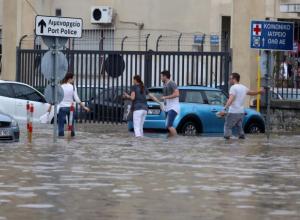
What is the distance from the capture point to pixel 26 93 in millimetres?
31094

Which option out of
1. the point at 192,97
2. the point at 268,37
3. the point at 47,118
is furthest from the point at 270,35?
the point at 47,118

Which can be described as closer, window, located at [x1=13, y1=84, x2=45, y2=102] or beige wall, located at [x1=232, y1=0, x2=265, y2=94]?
window, located at [x1=13, y1=84, x2=45, y2=102]

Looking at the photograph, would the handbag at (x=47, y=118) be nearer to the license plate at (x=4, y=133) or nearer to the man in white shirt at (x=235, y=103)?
the man in white shirt at (x=235, y=103)

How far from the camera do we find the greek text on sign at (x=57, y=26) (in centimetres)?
2381

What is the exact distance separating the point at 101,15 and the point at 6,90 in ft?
49.1

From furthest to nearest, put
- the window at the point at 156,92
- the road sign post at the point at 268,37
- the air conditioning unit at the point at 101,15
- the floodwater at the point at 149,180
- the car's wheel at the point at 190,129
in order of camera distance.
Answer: the air conditioning unit at the point at 101,15 < the window at the point at 156,92 < the car's wheel at the point at 190,129 < the road sign post at the point at 268,37 < the floodwater at the point at 149,180

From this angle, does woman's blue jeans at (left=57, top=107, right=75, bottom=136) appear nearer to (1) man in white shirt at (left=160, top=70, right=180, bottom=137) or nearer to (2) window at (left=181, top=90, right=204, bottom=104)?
(1) man in white shirt at (left=160, top=70, right=180, bottom=137)

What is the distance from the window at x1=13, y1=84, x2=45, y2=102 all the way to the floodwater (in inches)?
240

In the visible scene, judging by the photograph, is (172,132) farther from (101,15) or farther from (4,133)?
(101,15)

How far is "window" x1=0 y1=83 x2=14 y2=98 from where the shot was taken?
100 feet

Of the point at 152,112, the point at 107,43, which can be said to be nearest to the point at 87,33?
the point at 107,43

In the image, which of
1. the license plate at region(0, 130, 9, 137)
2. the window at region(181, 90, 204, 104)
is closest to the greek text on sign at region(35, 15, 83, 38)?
the license plate at region(0, 130, 9, 137)

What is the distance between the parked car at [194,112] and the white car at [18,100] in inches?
142

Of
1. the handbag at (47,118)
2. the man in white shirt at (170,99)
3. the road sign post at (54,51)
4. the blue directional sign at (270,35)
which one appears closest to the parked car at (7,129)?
the road sign post at (54,51)
